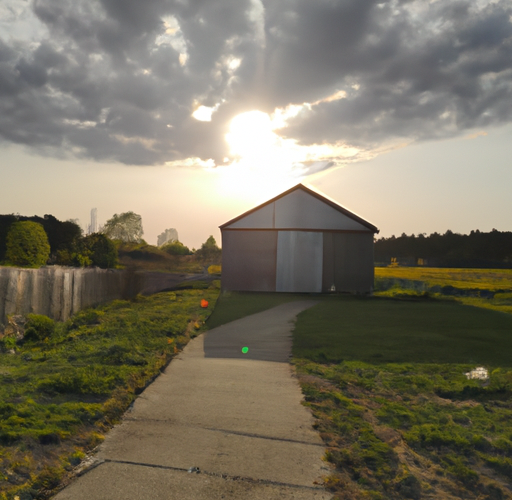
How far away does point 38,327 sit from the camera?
12.4m

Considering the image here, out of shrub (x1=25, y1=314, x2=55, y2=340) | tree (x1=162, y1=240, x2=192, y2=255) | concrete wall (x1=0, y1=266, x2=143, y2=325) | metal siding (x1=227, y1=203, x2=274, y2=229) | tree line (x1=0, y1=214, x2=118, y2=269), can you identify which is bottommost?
shrub (x1=25, y1=314, x2=55, y2=340)

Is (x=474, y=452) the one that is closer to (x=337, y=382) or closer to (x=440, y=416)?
Result: (x=440, y=416)

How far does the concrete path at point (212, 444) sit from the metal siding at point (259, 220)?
1755 cm

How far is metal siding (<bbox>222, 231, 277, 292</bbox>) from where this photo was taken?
2527 cm

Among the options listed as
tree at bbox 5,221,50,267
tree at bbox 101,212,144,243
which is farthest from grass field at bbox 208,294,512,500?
tree at bbox 101,212,144,243

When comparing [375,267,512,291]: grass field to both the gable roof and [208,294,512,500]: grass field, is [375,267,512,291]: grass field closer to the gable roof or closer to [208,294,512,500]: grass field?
the gable roof

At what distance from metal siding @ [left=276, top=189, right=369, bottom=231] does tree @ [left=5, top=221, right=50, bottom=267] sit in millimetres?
11685

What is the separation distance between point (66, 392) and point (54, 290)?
28.4 feet

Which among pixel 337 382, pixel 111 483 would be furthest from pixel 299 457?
pixel 337 382

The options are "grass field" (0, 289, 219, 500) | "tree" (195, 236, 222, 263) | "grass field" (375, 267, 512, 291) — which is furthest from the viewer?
"tree" (195, 236, 222, 263)

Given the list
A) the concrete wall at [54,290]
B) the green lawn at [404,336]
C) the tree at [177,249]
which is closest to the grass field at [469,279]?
Result: the green lawn at [404,336]

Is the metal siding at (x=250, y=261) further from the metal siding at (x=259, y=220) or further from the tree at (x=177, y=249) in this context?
the tree at (x=177, y=249)

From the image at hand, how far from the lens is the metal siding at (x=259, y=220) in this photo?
25.3m

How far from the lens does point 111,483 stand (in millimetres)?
3854
